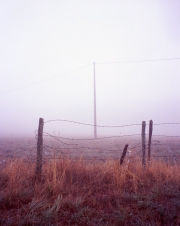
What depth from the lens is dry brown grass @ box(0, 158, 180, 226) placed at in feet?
10.8

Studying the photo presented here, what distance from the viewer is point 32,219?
10.3ft

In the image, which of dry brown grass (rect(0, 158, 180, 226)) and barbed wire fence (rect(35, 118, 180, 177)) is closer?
dry brown grass (rect(0, 158, 180, 226))

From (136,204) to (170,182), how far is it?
66.0 inches

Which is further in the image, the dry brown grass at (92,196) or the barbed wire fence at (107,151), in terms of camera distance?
the barbed wire fence at (107,151)

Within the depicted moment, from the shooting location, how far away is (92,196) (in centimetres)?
428

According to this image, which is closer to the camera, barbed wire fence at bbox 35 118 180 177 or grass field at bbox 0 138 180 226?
grass field at bbox 0 138 180 226

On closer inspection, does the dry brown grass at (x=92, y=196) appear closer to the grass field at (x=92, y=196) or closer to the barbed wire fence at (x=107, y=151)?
the grass field at (x=92, y=196)

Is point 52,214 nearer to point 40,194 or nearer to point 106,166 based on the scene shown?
point 40,194

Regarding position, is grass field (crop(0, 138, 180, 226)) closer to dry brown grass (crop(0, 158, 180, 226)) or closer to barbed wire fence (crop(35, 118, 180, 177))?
dry brown grass (crop(0, 158, 180, 226))

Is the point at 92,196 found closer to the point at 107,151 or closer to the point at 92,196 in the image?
the point at 92,196

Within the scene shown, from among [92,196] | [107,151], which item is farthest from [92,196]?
[107,151]

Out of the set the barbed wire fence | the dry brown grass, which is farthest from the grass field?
the barbed wire fence

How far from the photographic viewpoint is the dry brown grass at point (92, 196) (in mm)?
3297

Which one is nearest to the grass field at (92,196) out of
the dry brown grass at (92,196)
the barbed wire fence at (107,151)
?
the dry brown grass at (92,196)
